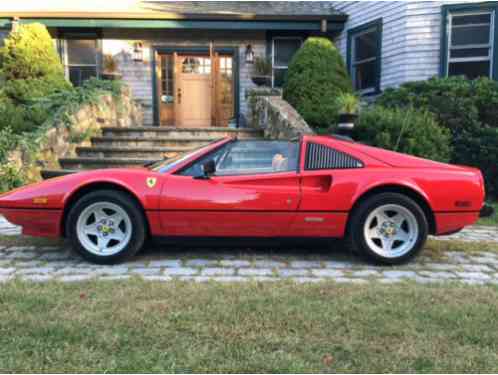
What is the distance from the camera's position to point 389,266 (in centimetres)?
401

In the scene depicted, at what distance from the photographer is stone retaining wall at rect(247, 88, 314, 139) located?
7598 mm

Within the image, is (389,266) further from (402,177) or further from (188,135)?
(188,135)

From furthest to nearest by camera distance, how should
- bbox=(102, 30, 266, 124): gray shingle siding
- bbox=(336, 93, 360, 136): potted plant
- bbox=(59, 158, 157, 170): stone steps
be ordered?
bbox=(102, 30, 266, 124): gray shingle siding, bbox=(59, 158, 157, 170): stone steps, bbox=(336, 93, 360, 136): potted plant

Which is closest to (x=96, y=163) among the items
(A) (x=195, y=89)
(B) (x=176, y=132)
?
(B) (x=176, y=132)

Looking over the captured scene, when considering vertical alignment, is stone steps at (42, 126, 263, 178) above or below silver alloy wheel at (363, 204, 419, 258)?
above

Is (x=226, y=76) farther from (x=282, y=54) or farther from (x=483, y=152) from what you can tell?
(x=483, y=152)

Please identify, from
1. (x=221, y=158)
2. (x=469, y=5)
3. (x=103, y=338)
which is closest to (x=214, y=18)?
(x=469, y=5)

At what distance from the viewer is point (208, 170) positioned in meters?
3.88

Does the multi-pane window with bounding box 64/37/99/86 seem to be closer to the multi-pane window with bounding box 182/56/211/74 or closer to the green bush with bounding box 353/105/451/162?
the multi-pane window with bounding box 182/56/211/74

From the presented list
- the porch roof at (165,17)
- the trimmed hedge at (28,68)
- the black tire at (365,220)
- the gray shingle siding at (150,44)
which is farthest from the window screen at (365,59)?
the black tire at (365,220)

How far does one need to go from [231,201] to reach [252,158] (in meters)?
0.51

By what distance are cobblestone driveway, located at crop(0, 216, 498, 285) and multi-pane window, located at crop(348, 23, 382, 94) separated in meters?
7.86

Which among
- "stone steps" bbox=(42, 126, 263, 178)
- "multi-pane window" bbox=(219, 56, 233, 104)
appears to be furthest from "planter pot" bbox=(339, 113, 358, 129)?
"multi-pane window" bbox=(219, 56, 233, 104)

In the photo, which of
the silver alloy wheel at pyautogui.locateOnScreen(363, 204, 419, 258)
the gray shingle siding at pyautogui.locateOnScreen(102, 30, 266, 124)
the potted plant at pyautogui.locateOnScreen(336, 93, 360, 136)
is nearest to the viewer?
the silver alloy wheel at pyautogui.locateOnScreen(363, 204, 419, 258)
